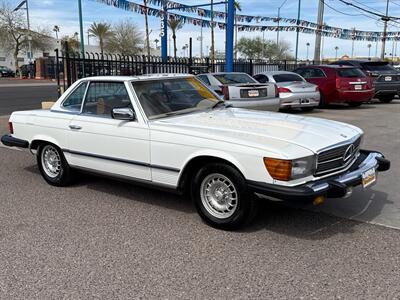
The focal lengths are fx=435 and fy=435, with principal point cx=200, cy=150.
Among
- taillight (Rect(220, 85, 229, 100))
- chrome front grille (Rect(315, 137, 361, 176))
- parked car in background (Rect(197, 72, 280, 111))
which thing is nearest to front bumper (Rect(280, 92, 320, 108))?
parked car in background (Rect(197, 72, 280, 111))

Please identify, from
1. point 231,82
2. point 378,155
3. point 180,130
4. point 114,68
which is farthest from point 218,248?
point 114,68

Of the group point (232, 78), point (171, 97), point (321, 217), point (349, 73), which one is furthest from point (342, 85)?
point (321, 217)

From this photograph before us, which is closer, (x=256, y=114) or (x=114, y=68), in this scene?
(x=256, y=114)

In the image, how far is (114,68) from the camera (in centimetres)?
1277

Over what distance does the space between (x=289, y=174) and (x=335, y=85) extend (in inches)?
434

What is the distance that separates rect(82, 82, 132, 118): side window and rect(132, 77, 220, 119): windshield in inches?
7.8

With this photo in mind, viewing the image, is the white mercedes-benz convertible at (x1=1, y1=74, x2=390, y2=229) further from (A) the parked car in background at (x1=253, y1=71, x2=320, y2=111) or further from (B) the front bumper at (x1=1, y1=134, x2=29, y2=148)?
(A) the parked car in background at (x1=253, y1=71, x2=320, y2=111)

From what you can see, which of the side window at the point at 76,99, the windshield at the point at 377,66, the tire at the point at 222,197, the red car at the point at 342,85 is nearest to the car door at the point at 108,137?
the side window at the point at 76,99

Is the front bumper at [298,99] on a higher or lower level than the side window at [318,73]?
lower

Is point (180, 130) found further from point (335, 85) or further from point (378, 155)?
point (335, 85)

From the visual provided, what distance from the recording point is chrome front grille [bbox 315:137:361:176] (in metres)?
3.98

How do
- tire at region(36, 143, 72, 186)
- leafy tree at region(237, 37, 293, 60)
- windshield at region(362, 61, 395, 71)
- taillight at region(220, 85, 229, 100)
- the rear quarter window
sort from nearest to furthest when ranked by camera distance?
tire at region(36, 143, 72, 186) < taillight at region(220, 85, 229, 100) < the rear quarter window < windshield at region(362, 61, 395, 71) < leafy tree at region(237, 37, 293, 60)

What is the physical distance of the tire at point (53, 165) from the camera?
5703 mm

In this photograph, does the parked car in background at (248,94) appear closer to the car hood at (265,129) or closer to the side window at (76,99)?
the side window at (76,99)
